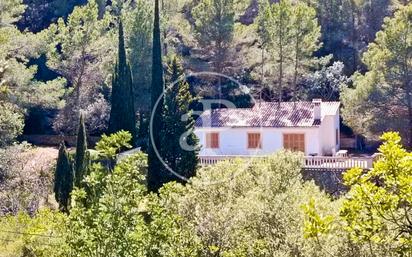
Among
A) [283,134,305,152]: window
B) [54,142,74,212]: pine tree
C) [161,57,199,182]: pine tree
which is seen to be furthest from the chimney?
[54,142,74,212]: pine tree

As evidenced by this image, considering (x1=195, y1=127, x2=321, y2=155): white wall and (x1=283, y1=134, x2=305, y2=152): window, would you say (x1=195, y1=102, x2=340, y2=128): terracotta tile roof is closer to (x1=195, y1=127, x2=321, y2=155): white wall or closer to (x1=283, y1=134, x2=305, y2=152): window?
(x1=195, y1=127, x2=321, y2=155): white wall

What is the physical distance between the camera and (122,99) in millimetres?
30156

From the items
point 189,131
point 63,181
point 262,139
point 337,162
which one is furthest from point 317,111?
point 63,181

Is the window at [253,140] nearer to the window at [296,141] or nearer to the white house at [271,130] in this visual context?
the white house at [271,130]

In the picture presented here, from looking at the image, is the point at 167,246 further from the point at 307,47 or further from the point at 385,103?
the point at 307,47

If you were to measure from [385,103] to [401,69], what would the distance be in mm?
1741

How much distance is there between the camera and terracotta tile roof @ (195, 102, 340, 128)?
89.1ft

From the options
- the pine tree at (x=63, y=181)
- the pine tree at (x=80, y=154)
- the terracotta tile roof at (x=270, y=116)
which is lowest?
the pine tree at (x=63, y=181)

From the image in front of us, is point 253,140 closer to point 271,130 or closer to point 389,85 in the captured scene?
point 271,130

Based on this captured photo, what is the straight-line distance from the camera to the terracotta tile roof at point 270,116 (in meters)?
27.2

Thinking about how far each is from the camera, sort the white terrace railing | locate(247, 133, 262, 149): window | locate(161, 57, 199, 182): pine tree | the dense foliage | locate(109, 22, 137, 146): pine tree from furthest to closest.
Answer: locate(109, 22, 137, 146): pine tree, locate(247, 133, 262, 149): window, the dense foliage, the white terrace railing, locate(161, 57, 199, 182): pine tree

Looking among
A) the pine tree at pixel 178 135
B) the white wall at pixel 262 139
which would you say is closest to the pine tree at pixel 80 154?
the pine tree at pixel 178 135

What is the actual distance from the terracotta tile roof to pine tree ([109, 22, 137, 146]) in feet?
12.9

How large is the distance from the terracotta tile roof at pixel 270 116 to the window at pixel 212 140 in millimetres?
459
